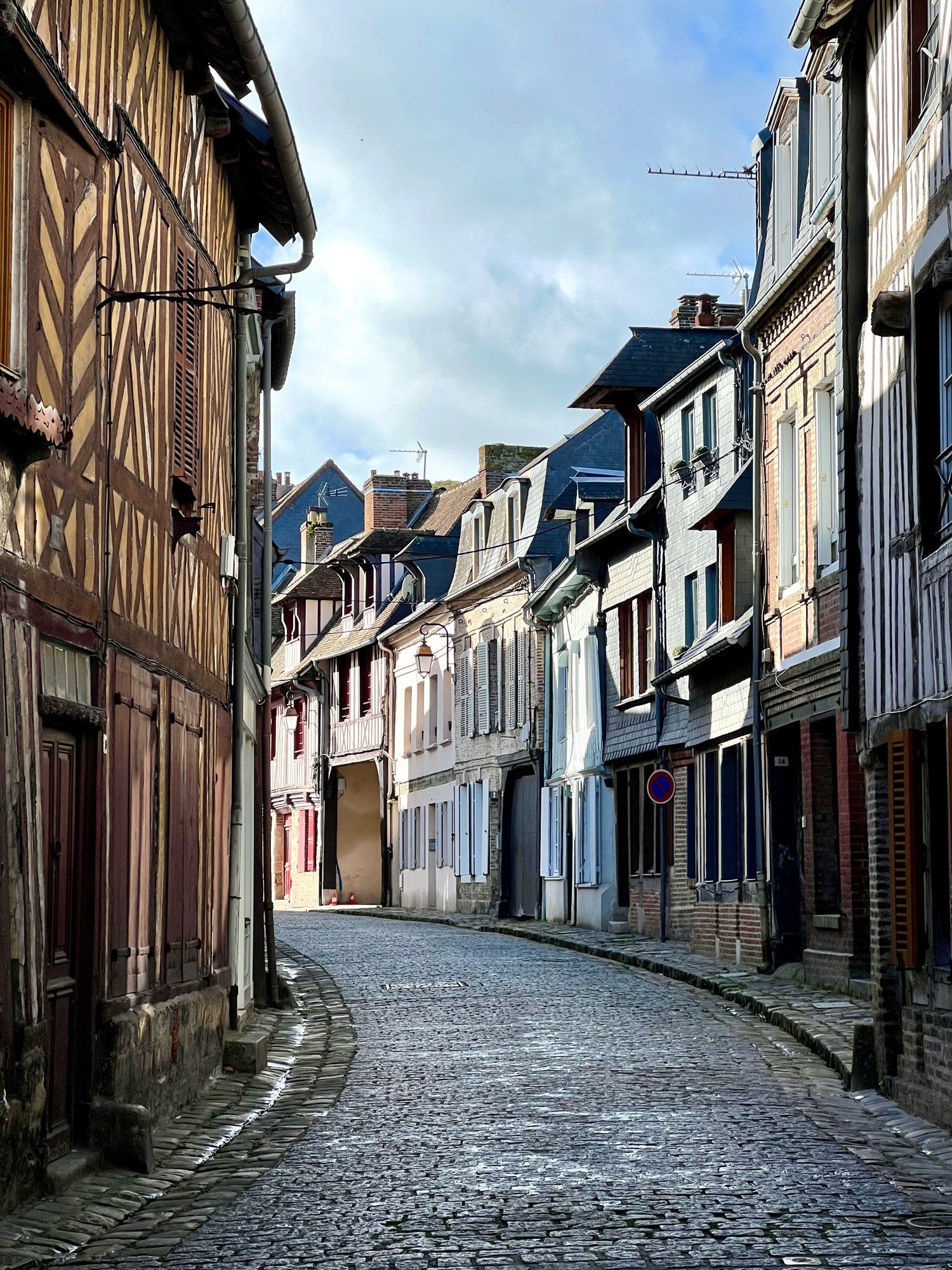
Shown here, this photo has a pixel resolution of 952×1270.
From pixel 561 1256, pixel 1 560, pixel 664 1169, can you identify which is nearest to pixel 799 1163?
pixel 664 1169

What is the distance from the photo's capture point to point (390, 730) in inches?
1702

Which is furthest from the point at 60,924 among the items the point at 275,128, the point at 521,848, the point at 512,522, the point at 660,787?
the point at 512,522

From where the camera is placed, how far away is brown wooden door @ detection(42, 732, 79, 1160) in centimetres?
791

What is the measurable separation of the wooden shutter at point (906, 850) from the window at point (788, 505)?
304 inches

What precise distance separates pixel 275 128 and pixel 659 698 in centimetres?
1418

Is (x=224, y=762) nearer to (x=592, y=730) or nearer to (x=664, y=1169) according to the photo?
(x=664, y=1169)

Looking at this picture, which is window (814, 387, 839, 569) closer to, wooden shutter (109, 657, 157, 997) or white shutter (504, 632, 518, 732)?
wooden shutter (109, 657, 157, 997)

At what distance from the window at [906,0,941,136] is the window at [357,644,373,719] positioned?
112 feet

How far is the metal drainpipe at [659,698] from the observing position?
2379cm

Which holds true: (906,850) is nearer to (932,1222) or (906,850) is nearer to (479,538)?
(932,1222)

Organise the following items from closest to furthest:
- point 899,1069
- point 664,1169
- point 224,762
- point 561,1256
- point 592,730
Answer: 1. point 561,1256
2. point 664,1169
3. point 899,1069
4. point 224,762
5. point 592,730

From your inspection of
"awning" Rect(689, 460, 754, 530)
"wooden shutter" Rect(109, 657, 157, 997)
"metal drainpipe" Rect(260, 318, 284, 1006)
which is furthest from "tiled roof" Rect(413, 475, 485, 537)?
"wooden shutter" Rect(109, 657, 157, 997)

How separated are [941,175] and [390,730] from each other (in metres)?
34.1

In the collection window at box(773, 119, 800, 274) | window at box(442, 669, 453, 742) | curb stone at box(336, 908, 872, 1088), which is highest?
window at box(773, 119, 800, 274)
